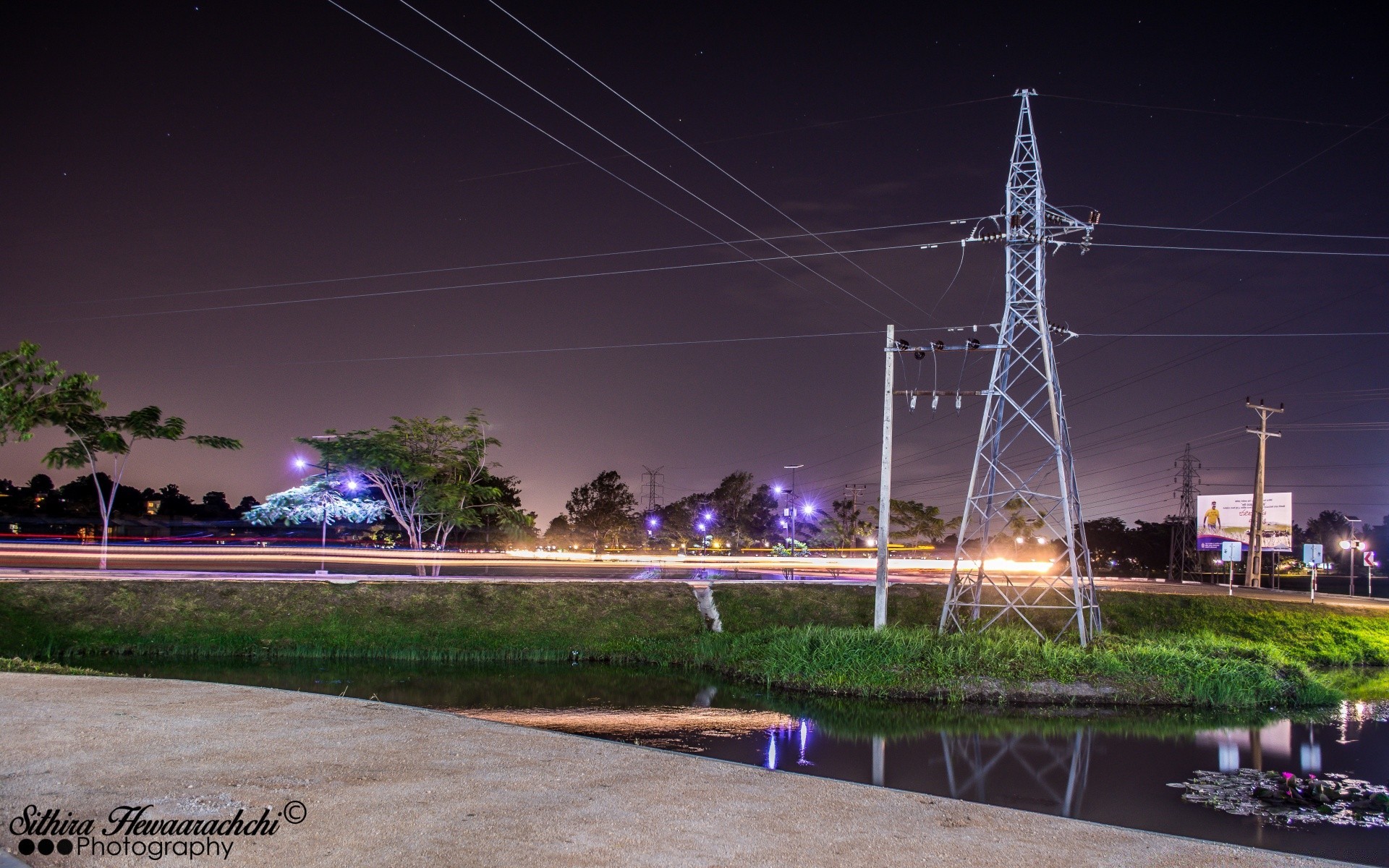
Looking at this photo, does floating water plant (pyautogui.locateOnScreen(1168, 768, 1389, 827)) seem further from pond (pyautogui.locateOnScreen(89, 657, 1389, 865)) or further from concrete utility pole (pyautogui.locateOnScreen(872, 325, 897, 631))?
concrete utility pole (pyautogui.locateOnScreen(872, 325, 897, 631))

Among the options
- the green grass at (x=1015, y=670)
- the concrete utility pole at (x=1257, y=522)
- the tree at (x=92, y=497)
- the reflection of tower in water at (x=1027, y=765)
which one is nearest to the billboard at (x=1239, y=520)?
the concrete utility pole at (x=1257, y=522)

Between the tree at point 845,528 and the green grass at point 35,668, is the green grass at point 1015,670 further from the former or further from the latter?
the tree at point 845,528

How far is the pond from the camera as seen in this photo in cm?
1346

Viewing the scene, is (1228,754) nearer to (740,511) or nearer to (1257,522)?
(1257,522)

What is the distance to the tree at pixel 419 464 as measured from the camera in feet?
131

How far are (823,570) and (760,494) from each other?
65.0m

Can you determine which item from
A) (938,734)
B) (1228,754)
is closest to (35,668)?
(938,734)

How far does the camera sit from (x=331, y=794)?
817cm

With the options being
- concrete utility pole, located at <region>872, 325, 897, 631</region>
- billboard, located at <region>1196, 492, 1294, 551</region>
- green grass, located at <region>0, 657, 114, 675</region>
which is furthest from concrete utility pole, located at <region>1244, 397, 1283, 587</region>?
green grass, located at <region>0, 657, 114, 675</region>

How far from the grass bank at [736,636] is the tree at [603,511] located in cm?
6583

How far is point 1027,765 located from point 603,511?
85099mm

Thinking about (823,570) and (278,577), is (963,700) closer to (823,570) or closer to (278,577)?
(278,577)

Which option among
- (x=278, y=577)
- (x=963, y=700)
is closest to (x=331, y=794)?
(x=963, y=700)

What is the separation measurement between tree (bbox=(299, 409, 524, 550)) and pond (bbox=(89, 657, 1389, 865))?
1530 centimetres
